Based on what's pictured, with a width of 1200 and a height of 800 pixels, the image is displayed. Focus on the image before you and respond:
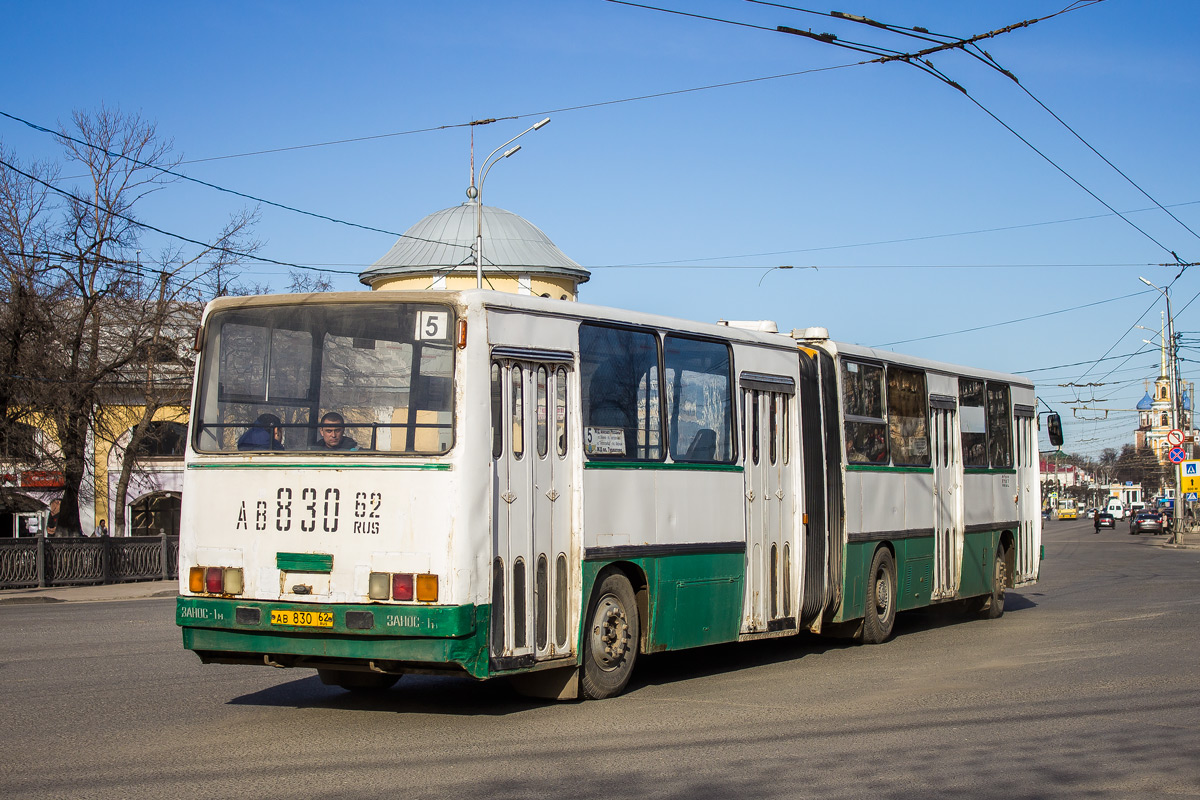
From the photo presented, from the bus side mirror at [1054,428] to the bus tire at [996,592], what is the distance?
2.21m

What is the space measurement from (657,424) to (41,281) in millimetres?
27510

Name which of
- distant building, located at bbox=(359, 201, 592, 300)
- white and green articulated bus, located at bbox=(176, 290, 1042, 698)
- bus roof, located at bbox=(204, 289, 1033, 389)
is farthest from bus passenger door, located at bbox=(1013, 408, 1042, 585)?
distant building, located at bbox=(359, 201, 592, 300)

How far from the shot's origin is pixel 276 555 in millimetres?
9086

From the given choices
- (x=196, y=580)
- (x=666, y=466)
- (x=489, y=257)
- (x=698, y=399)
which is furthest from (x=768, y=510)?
(x=489, y=257)

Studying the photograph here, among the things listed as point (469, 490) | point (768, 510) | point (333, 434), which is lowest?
point (768, 510)

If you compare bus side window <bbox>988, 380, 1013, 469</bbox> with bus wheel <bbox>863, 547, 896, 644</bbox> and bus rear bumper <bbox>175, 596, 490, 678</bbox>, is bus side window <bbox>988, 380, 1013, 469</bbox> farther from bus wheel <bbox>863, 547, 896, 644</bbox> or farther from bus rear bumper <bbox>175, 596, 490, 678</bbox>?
bus rear bumper <bbox>175, 596, 490, 678</bbox>

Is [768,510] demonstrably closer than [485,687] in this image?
No

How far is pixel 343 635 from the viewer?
8781 millimetres

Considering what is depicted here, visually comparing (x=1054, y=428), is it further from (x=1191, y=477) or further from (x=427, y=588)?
(x=1191, y=477)

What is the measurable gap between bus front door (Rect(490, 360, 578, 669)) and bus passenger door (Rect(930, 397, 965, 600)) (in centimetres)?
796

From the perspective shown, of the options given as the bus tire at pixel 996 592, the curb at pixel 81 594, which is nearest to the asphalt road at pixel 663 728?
the bus tire at pixel 996 592

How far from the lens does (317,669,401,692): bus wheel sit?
34.7 feet

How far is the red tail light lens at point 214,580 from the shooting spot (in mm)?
9242

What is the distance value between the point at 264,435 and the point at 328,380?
621mm
